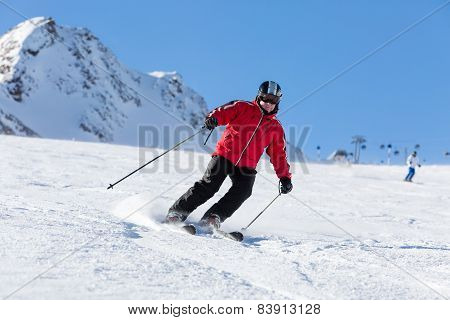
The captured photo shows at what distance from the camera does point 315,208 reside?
28.3 feet

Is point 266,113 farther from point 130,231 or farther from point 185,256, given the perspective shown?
point 185,256

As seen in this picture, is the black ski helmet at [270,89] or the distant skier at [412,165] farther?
the distant skier at [412,165]

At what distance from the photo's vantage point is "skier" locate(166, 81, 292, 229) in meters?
5.04

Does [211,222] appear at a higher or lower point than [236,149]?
lower

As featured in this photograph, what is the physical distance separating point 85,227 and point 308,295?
74.0 inches

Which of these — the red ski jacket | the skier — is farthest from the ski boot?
the red ski jacket

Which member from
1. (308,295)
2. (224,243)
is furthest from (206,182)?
(308,295)

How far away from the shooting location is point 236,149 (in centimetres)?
506

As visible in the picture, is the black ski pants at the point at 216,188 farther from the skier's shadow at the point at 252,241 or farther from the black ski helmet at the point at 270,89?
the black ski helmet at the point at 270,89

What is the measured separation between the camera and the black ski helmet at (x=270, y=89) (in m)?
4.98

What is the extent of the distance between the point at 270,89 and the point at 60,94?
163 metres

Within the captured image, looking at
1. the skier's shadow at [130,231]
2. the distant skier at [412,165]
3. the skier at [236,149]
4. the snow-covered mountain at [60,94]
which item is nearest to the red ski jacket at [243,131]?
the skier at [236,149]

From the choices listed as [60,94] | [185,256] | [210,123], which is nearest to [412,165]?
[210,123]

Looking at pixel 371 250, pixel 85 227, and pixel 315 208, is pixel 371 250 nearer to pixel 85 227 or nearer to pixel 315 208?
pixel 85 227
